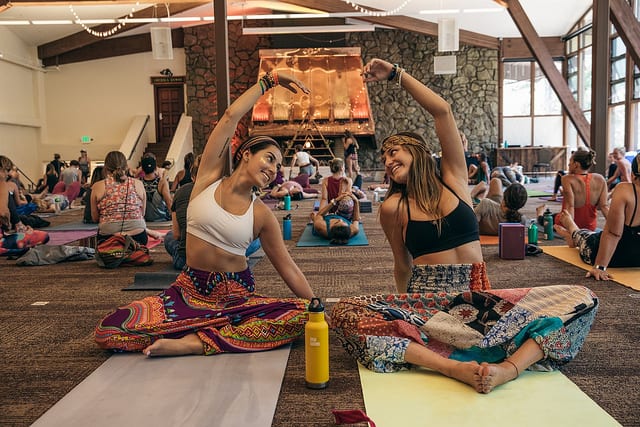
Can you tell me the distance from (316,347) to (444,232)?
745 mm

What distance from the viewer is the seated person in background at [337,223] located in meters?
6.72

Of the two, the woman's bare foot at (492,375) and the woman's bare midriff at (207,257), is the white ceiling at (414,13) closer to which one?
the woman's bare midriff at (207,257)

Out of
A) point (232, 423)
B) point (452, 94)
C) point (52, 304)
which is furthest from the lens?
point (452, 94)

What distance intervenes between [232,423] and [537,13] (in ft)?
56.8

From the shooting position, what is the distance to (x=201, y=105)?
19.0 m

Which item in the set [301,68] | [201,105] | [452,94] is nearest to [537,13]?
[452,94]

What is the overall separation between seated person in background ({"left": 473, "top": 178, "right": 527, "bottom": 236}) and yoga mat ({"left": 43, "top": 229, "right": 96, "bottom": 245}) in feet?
15.6

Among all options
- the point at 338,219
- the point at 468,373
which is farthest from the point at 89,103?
the point at 468,373

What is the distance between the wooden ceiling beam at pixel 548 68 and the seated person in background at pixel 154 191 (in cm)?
763

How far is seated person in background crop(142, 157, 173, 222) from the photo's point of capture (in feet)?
25.1

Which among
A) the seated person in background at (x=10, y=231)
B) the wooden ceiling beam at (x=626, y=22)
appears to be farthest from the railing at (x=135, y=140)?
the wooden ceiling beam at (x=626, y=22)

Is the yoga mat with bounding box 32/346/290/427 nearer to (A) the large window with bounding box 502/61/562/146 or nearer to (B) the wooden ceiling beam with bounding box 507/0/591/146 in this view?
(B) the wooden ceiling beam with bounding box 507/0/591/146

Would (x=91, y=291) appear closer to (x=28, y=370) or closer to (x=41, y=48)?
(x=28, y=370)

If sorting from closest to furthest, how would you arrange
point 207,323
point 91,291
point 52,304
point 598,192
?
1. point 207,323
2. point 52,304
3. point 91,291
4. point 598,192
